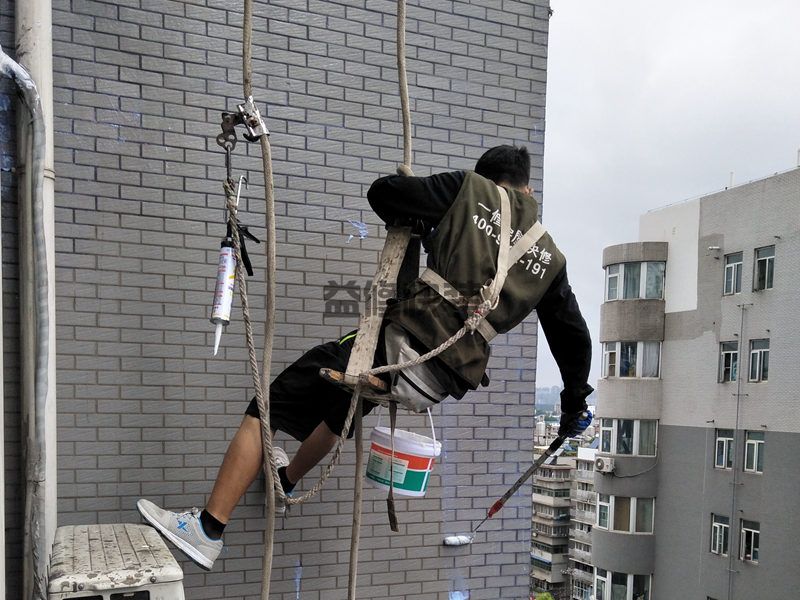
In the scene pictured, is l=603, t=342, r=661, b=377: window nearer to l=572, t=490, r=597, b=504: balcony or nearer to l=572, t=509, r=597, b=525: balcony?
l=572, t=490, r=597, b=504: balcony

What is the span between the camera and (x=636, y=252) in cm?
3111

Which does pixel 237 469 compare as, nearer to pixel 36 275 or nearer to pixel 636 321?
pixel 36 275

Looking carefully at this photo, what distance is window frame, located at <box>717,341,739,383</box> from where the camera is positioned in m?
26.3

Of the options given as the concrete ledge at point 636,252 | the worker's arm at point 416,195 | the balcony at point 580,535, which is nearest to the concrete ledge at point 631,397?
the concrete ledge at point 636,252

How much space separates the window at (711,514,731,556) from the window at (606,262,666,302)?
359 inches

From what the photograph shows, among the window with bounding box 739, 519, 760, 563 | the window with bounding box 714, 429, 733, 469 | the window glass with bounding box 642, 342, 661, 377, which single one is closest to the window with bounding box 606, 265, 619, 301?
the window glass with bounding box 642, 342, 661, 377

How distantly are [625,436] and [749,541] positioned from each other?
6973 millimetres

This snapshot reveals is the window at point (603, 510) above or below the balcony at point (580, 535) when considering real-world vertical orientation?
above

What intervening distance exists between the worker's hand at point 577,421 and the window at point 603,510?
29.9m

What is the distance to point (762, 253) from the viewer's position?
2509cm

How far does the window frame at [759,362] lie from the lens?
81.0 ft

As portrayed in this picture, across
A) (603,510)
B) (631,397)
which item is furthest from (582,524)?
(631,397)

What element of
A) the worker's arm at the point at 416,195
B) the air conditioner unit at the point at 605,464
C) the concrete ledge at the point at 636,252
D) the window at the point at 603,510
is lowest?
the window at the point at 603,510

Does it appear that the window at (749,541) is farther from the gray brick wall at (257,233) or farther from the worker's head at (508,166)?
the worker's head at (508,166)
